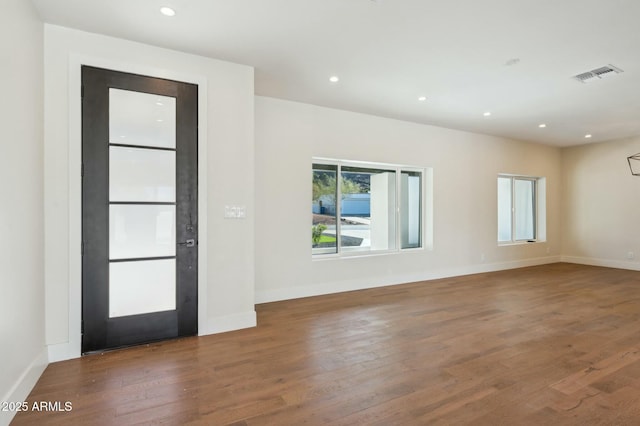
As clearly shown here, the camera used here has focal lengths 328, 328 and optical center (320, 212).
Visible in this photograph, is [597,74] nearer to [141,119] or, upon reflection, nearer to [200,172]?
[200,172]

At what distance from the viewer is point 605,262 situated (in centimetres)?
752

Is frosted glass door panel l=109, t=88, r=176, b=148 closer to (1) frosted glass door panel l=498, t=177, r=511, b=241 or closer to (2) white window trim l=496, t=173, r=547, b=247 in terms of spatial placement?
(1) frosted glass door panel l=498, t=177, r=511, b=241

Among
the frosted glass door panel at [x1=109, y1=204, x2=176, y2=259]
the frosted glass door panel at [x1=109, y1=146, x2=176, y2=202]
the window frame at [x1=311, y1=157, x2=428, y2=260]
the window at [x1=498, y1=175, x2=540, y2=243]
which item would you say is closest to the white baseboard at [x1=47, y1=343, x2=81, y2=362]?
the frosted glass door panel at [x1=109, y1=204, x2=176, y2=259]

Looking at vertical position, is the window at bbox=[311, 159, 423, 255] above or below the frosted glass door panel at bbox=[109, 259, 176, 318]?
above

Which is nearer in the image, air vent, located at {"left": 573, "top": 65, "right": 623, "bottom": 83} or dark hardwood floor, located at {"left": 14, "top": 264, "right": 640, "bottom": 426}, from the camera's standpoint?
dark hardwood floor, located at {"left": 14, "top": 264, "right": 640, "bottom": 426}

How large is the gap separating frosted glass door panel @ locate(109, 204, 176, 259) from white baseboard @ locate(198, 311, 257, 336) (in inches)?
33.0

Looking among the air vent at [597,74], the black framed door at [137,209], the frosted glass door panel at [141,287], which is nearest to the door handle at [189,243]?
the black framed door at [137,209]

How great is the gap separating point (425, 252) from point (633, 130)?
15.8 ft

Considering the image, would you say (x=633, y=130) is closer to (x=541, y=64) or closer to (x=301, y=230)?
(x=541, y=64)

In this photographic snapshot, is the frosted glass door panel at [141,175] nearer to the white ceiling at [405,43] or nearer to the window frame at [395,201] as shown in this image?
the white ceiling at [405,43]

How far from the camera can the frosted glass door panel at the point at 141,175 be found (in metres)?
3.04

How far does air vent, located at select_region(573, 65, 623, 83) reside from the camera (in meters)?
3.60

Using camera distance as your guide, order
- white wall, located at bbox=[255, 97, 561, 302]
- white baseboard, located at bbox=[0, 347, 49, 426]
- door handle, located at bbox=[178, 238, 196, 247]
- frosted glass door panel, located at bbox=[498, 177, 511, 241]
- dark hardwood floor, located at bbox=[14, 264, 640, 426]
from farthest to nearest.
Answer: frosted glass door panel, located at bbox=[498, 177, 511, 241] < white wall, located at bbox=[255, 97, 561, 302] < door handle, located at bbox=[178, 238, 196, 247] < dark hardwood floor, located at bbox=[14, 264, 640, 426] < white baseboard, located at bbox=[0, 347, 49, 426]

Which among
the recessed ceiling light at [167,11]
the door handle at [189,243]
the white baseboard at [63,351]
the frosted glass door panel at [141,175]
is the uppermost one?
the recessed ceiling light at [167,11]
